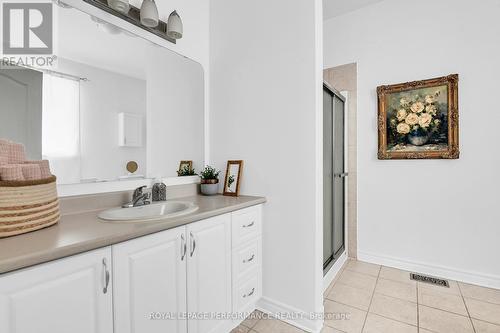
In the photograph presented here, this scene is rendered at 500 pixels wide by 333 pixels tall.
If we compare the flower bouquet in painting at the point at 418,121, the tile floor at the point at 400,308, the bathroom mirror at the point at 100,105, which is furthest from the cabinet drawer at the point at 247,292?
the flower bouquet in painting at the point at 418,121

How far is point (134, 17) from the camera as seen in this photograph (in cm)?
157

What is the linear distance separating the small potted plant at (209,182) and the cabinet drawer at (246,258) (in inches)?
20.9

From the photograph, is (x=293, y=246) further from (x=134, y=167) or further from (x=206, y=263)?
(x=134, y=167)

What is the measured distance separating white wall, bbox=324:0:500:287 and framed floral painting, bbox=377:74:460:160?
8cm

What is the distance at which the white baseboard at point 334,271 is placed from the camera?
2166 mm

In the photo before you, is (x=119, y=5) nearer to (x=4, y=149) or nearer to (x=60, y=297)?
(x=4, y=149)

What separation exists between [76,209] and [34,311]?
67 centimetres

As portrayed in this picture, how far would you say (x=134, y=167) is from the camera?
1631 millimetres

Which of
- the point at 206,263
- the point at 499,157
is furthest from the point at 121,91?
the point at 499,157

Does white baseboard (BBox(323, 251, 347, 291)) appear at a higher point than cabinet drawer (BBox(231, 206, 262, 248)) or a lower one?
lower

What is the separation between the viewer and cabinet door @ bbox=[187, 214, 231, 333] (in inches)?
50.6

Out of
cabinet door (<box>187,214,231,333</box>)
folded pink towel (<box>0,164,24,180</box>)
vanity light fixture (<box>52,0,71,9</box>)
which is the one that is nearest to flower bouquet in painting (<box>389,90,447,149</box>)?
cabinet door (<box>187,214,231,333</box>)

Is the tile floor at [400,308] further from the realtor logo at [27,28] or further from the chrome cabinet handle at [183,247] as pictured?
the realtor logo at [27,28]

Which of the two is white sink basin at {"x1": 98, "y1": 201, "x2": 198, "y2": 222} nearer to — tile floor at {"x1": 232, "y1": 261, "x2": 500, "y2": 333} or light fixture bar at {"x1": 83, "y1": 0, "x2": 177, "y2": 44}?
tile floor at {"x1": 232, "y1": 261, "x2": 500, "y2": 333}
